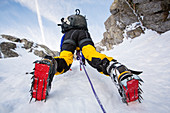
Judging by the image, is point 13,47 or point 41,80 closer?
point 41,80

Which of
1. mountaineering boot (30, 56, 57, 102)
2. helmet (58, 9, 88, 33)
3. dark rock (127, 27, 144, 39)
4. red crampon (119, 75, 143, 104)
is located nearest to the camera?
red crampon (119, 75, 143, 104)

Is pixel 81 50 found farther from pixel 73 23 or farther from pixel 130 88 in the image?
pixel 130 88

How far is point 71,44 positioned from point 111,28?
20017 mm

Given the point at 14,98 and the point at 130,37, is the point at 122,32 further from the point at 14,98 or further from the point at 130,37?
the point at 14,98

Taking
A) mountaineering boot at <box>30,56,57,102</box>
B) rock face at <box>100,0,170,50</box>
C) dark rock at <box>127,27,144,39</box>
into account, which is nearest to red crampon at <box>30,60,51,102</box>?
mountaineering boot at <box>30,56,57,102</box>

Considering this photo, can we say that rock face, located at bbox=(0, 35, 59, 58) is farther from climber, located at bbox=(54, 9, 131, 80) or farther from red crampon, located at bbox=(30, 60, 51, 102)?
red crampon, located at bbox=(30, 60, 51, 102)

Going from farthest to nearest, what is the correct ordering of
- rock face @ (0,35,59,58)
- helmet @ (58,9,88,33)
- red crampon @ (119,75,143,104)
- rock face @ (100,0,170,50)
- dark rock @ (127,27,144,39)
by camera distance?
rock face @ (0,35,59,58), dark rock @ (127,27,144,39), rock face @ (100,0,170,50), helmet @ (58,9,88,33), red crampon @ (119,75,143,104)

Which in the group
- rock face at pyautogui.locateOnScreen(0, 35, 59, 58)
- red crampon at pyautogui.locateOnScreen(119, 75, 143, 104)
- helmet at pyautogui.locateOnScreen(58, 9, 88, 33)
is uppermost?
rock face at pyautogui.locateOnScreen(0, 35, 59, 58)

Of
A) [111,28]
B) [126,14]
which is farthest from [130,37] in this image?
[111,28]

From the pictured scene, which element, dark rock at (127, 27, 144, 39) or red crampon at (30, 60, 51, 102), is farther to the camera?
dark rock at (127, 27, 144, 39)

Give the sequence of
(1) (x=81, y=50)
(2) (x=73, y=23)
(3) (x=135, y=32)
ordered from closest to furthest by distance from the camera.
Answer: (1) (x=81, y=50) < (2) (x=73, y=23) < (3) (x=135, y=32)

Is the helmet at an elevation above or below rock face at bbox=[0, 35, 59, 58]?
below

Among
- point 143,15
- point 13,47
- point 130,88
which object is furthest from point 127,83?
point 13,47

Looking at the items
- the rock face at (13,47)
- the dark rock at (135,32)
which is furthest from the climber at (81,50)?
the rock face at (13,47)
